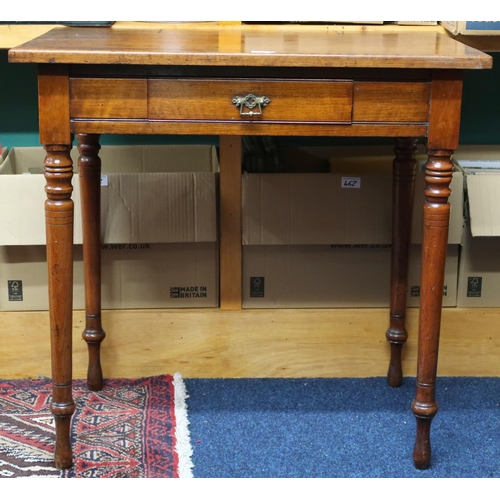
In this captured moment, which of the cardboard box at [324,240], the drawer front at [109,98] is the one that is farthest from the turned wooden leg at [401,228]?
the drawer front at [109,98]

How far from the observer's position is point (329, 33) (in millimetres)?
1733

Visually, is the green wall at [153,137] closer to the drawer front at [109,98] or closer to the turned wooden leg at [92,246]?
the turned wooden leg at [92,246]

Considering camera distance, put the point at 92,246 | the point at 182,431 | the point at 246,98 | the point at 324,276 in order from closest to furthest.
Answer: the point at 246,98, the point at 182,431, the point at 92,246, the point at 324,276

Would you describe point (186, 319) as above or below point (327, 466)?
above

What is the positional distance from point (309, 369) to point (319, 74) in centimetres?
78

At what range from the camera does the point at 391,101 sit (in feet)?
4.54

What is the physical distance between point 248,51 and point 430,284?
20.4 inches

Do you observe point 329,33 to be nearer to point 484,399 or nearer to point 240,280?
point 240,280

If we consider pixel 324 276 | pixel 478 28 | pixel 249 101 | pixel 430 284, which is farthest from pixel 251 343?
pixel 478 28

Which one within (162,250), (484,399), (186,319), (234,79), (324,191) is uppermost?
(234,79)

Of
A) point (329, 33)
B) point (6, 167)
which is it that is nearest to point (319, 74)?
point (329, 33)

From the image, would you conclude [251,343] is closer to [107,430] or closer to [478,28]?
[107,430]

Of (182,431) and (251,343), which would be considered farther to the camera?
(251,343)

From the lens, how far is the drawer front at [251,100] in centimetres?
137
